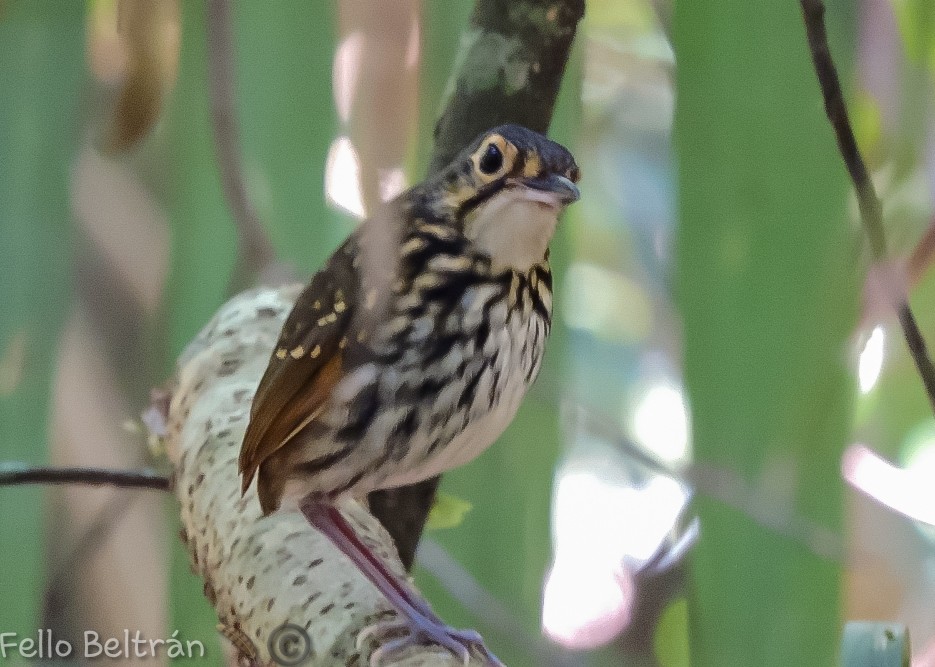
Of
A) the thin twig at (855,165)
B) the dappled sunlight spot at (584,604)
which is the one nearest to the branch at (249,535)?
the dappled sunlight spot at (584,604)

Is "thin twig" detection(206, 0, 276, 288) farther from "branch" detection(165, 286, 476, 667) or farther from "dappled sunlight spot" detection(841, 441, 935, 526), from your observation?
"dappled sunlight spot" detection(841, 441, 935, 526)

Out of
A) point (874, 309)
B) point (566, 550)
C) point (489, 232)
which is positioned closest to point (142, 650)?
point (566, 550)

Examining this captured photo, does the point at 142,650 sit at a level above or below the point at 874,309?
below

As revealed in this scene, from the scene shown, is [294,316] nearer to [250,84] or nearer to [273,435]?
[273,435]

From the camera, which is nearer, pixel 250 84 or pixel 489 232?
pixel 489 232

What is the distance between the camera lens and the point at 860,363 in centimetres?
94

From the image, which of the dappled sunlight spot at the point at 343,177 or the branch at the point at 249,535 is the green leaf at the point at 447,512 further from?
the dappled sunlight spot at the point at 343,177

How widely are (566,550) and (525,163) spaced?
0.37m

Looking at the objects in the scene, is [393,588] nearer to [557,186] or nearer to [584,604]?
[584,604]

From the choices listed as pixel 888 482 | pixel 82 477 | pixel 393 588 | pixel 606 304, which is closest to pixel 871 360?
pixel 888 482

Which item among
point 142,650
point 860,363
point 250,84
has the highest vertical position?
point 250,84

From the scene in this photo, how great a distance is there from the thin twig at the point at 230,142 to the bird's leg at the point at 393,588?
252 mm

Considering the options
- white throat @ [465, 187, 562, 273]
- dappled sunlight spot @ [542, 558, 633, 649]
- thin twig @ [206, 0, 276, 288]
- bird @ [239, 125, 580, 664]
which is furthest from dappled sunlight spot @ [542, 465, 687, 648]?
thin twig @ [206, 0, 276, 288]

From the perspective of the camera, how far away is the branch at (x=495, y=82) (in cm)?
92
